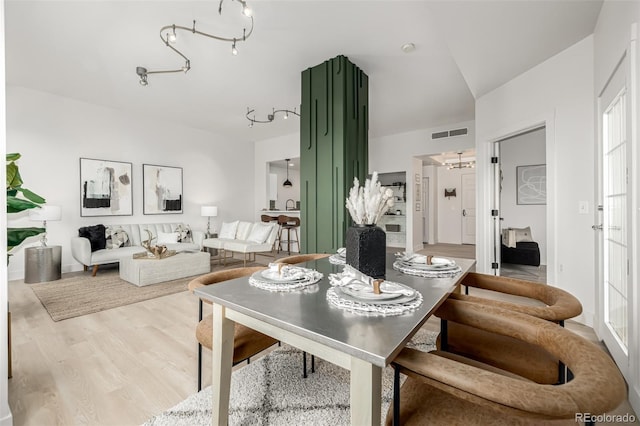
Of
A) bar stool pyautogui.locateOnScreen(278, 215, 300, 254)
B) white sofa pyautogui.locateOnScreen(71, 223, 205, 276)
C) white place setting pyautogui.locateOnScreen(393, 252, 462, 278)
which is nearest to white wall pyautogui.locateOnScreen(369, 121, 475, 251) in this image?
bar stool pyautogui.locateOnScreen(278, 215, 300, 254)

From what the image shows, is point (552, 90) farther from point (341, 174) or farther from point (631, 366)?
point (631, 366)

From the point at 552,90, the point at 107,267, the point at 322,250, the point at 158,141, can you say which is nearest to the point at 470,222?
the point at 552,90

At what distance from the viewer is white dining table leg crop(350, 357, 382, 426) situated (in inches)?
27.4

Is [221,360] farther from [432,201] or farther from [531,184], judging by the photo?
[432,201]

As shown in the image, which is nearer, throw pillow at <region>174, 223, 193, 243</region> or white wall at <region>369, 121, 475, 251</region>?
throw pillow at <region>174, 223, 193, 243</region>

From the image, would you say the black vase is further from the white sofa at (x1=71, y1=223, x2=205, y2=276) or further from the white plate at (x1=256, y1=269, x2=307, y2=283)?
the white sofa at (x1=71, y1=223, x2=205, y2=276)

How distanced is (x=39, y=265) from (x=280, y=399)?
4382mm

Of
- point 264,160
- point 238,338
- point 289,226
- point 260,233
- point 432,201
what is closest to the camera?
point 238,338

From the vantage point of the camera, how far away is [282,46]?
3.07 m

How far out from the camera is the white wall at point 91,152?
4.30 metres

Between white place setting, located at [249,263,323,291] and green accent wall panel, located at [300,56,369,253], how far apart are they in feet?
6.13

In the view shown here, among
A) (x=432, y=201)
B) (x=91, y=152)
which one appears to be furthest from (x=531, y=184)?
(x=91, y=152)

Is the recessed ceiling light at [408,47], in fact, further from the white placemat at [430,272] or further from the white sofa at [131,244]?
the white sofa at [131,244]

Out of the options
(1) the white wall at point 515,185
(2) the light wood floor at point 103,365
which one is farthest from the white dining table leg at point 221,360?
(1) the white wall at point 515,185
